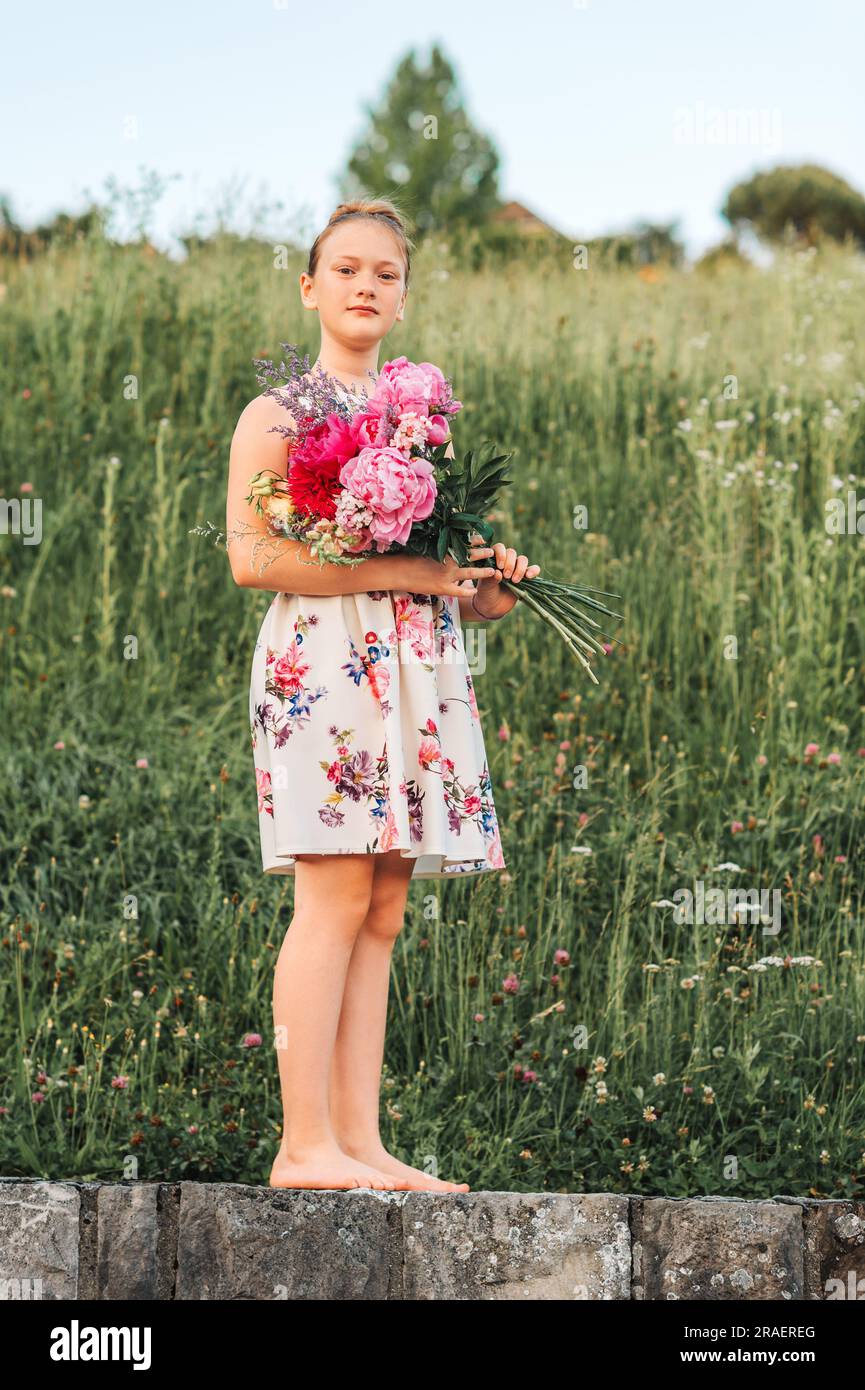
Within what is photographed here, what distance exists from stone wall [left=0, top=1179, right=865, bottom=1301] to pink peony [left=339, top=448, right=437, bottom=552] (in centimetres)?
139

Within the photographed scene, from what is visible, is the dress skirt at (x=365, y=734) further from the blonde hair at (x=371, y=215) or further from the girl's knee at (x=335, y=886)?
the blonde hair at (x=371, y=215)

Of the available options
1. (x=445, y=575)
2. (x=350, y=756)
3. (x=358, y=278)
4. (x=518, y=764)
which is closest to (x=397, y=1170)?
(x=350, y=756)

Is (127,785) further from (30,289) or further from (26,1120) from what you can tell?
(30,289)

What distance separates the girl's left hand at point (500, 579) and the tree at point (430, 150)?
20.7 m

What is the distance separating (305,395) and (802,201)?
26.6 meters

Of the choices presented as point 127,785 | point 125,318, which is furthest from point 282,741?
point 125,318

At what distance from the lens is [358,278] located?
11.4 ft

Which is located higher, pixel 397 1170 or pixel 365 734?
pixel 365 734

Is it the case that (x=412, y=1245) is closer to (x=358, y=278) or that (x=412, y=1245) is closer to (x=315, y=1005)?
(x=315, y=1005)

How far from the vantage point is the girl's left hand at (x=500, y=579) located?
3.45 metres

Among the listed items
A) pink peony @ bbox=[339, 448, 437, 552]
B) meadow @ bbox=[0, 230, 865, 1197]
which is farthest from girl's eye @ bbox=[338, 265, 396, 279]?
meadow @ bbox=[0, 230, 865, 1197]

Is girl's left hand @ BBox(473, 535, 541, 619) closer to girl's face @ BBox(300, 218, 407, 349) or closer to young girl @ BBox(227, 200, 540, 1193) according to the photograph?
young girl @ BBox(227, 200, 540, 1193)

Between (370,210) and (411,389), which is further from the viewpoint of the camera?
(370,210)

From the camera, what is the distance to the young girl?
3.30 m
